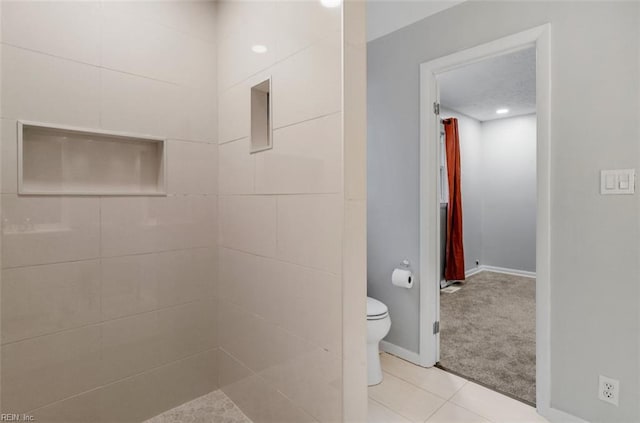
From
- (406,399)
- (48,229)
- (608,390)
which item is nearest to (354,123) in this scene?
(48,229)

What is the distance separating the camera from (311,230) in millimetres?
1426

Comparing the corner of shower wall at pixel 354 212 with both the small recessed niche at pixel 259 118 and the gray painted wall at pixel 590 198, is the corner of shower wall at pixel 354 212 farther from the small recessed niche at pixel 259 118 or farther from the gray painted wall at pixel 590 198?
the gray painted wall at pixel 590 198

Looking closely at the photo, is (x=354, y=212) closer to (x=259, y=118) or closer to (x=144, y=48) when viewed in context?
(x=259, y=118)

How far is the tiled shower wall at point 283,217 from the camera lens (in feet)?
4.42

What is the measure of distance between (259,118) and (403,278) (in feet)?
4.81

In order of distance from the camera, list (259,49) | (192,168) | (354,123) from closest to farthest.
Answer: (354,123) < (259,49) < (192,168)

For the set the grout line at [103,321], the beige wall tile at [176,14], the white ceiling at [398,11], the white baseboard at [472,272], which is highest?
the white ceiling at [398,11]

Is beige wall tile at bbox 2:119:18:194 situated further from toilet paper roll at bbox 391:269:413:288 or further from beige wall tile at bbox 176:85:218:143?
toilet paper roll at bbox 391:269:413:288

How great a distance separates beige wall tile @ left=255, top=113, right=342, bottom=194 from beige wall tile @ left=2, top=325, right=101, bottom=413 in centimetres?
109

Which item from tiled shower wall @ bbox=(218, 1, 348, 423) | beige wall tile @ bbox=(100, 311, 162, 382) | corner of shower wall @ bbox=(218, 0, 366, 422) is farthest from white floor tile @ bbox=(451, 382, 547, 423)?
beige wall tile @ bbox=(100, 311, 162, 382)

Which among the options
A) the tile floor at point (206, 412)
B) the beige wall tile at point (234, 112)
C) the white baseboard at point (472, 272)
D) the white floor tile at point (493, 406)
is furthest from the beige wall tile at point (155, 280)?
the white baseboard at point (472, 272)

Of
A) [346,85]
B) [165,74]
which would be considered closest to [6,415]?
[165,74]

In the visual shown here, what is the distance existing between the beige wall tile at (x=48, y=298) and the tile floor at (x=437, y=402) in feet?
5.16

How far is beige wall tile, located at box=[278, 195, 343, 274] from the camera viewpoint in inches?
52.2
